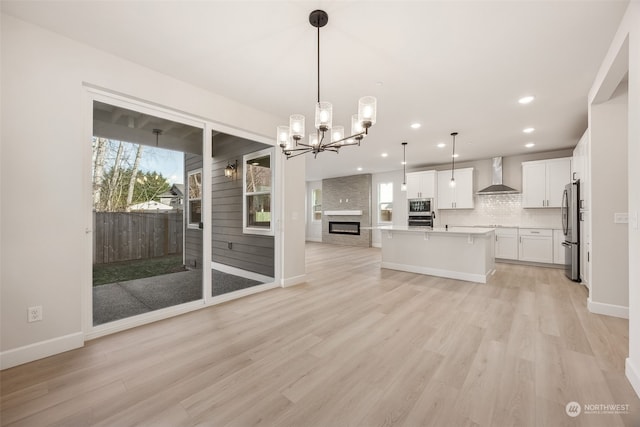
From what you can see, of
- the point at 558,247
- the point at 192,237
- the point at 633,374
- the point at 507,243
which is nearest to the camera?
the point at 633,374

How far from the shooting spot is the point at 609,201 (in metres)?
3.10

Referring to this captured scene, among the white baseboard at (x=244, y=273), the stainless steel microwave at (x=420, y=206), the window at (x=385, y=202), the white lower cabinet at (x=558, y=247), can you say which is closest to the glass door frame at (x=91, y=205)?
the white baseboard at (x=244, y=273)

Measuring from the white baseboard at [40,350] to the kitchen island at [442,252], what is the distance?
4960 millimetres

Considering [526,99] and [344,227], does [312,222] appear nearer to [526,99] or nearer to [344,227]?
[344,227]

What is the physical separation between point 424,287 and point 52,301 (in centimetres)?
449

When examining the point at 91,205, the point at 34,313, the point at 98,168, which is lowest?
the point at 34,313

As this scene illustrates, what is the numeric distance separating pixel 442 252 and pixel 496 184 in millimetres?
3193

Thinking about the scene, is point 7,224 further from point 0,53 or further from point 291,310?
point 291,310

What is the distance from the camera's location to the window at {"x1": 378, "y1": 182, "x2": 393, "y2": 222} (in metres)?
9.30

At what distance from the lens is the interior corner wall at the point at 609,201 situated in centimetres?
303

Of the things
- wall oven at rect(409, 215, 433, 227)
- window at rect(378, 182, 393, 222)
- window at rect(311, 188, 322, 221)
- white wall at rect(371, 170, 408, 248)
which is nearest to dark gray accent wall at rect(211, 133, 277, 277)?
wall oven at rect(409, 215, 433, 227)

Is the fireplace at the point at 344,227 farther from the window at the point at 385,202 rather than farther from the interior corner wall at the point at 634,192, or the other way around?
the interior corner wall at the point at 634,192

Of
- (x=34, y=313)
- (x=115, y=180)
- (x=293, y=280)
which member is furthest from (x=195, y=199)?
(x=293, y=280)

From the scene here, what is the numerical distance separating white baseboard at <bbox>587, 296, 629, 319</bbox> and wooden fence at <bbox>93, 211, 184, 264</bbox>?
5.08 meters
